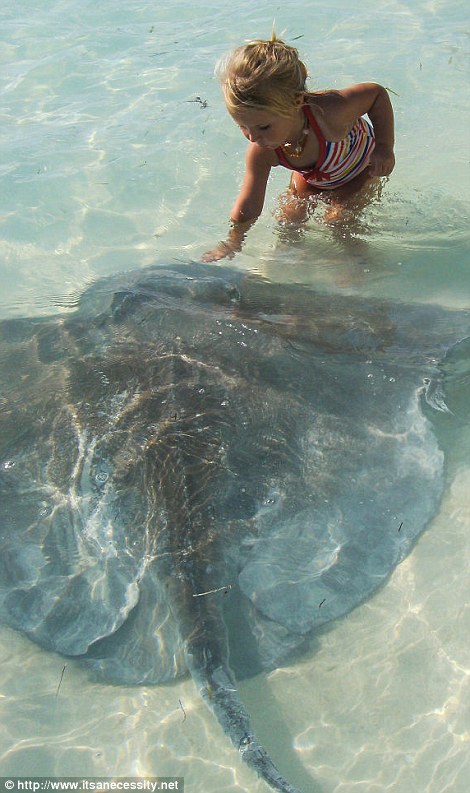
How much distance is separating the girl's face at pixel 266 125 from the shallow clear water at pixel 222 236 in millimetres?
1266

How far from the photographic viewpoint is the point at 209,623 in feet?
10.0

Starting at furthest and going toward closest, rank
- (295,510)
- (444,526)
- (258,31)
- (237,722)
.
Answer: (258,31) < (444,526) < (295,510) < (237,722)

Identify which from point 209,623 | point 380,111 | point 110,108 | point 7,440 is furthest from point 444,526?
point 110,108

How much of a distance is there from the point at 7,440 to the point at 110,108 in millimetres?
6431

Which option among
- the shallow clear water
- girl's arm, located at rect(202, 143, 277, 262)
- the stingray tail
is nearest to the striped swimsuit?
girl's arm, located at rect(202, 143, 277, 262)

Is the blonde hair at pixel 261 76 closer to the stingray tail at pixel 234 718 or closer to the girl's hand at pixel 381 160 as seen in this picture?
the girl's hand at pixel 381 160

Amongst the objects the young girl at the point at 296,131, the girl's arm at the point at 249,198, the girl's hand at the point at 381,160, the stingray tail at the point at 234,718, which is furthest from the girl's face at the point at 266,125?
the stingray tail at the point at 234,718

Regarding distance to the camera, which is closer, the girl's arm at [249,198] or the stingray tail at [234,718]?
the stingray tail at [234,718]

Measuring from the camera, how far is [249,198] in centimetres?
566

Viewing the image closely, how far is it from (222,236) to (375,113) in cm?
182

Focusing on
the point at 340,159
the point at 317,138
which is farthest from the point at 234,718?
the point at 340,159

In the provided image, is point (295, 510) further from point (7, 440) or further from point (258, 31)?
point (258, 31)

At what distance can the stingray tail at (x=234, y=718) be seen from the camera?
271 centimetres

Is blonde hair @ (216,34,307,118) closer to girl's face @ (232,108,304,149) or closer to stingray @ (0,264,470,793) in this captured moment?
girl's face @ (232,108,304,149)
